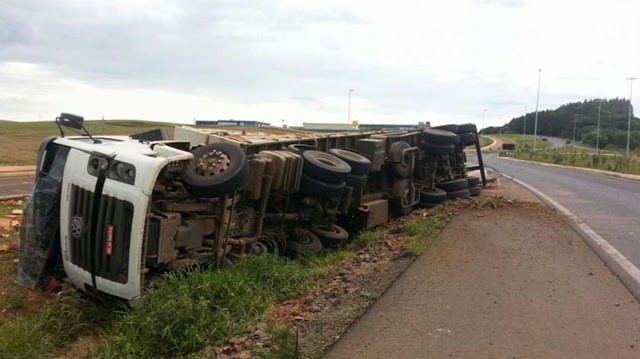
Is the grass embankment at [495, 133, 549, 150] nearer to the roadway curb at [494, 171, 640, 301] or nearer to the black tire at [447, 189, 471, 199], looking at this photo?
the black tire at [447, 189, 471, 199]

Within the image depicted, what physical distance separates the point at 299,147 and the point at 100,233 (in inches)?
157

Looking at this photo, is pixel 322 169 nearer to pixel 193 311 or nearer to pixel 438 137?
pixel 193 311

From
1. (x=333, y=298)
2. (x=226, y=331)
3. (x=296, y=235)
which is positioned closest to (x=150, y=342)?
(x=226, y=331)

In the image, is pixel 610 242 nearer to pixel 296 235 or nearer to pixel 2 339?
pixel 296 235

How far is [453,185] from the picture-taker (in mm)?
13633

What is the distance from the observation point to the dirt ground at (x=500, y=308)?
441 cm

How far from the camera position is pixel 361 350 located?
436 cm

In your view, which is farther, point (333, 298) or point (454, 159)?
point (454, 159)

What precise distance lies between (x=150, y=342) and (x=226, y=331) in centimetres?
63

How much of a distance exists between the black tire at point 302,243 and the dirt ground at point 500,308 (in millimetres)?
1838

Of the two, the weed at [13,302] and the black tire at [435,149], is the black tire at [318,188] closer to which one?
the weed at [13,302]

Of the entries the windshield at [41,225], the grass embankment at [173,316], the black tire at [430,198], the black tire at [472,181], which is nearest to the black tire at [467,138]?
the black tire at [472,181]

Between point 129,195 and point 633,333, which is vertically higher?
point 129,195

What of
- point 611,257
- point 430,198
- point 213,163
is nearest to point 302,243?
point 213,163
